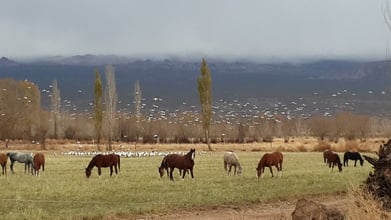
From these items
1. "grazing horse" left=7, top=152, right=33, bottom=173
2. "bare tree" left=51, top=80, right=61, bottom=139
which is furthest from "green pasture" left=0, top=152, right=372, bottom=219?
"bare tree" left=51, top=80, right=61, bottom=139

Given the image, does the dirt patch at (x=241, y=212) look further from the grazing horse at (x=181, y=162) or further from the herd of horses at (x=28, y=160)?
the herd of horses at (x=28, y=160)

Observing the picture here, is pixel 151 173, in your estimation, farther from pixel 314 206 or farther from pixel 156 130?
pixel 156 130

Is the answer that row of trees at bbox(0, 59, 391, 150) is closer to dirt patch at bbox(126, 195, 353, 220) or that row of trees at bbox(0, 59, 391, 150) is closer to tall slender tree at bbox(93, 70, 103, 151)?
tall slender tree at bbox(93, 70, 103, 151)

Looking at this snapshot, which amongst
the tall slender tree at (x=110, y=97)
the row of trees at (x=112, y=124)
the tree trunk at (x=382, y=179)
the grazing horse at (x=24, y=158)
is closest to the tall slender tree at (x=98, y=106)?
the row of trees at (x=112, y=124)

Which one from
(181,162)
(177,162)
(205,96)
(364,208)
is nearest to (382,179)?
(364,208)

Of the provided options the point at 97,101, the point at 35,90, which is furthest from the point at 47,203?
the point at 35,90

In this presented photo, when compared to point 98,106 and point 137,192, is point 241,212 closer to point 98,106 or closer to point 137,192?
point 137,192

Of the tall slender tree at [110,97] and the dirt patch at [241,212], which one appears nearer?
the dirt patch at [241,212]

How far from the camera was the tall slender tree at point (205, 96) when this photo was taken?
7775 centimetres

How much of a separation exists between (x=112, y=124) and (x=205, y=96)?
13.4m

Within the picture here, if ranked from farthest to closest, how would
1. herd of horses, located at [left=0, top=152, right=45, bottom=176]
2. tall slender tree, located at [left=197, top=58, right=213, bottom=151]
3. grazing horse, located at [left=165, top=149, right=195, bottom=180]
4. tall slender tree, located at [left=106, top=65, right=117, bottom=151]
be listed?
tall slender tree, located at [left=106, top=65, right=117, bottom=151] < tall slender tree, located at [left=197, top=58, right=213, bottom=151] < herd of horses, located at [left=0, top=152, right=45, bottom=176] < grazing horse, located at [left=165, top=149, right=195, bottom=180]

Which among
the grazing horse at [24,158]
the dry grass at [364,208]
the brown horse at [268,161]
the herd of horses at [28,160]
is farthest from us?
the grazing horse at [24,158]

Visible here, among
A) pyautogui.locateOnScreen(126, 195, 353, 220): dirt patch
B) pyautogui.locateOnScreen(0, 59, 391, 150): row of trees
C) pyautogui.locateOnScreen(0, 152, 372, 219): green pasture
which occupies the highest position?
pyautogui.locateOnScreen(0, 59, 391, 150): row of trees

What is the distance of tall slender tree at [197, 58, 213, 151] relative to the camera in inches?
3061
